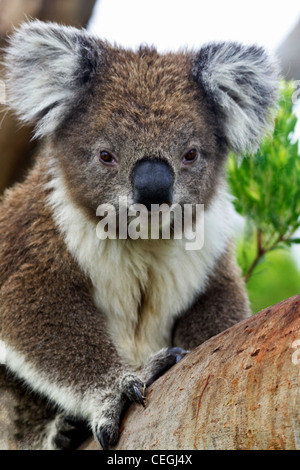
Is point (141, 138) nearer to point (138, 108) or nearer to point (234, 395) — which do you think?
point (138, 108)

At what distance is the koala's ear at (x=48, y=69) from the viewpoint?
12.4 feet

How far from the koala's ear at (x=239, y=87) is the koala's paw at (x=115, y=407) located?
176 cm

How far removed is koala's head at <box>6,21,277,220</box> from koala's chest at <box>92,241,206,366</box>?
1.37 ft

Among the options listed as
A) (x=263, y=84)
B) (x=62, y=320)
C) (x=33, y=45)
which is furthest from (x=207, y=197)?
(x=33, y=45)

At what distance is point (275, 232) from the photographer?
427 cm

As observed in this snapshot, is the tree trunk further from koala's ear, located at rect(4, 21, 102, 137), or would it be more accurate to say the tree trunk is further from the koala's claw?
koala's ear, located at rect(4, 21, 102, 137)

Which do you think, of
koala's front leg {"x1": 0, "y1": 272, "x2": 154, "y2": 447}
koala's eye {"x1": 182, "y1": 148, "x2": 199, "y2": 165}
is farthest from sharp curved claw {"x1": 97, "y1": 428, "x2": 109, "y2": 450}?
koala's eye {"x1": 182, "y1": 148, "x2": 199, "y2": 165}

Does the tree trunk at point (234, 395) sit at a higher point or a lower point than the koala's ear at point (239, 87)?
lower

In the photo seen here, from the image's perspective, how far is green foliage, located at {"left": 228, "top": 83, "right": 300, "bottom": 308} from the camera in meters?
4.14

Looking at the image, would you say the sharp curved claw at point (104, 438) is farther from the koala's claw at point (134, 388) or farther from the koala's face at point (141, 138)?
the koala's face at point (141, 138)

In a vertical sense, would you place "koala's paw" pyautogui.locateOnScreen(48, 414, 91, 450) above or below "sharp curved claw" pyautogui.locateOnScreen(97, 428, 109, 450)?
below

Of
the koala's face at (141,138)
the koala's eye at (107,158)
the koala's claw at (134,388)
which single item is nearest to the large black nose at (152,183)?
the koala's face at (141,138)

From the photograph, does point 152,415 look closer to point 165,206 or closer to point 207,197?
point 165,206

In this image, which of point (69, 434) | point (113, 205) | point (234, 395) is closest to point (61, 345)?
point (69, 434)
